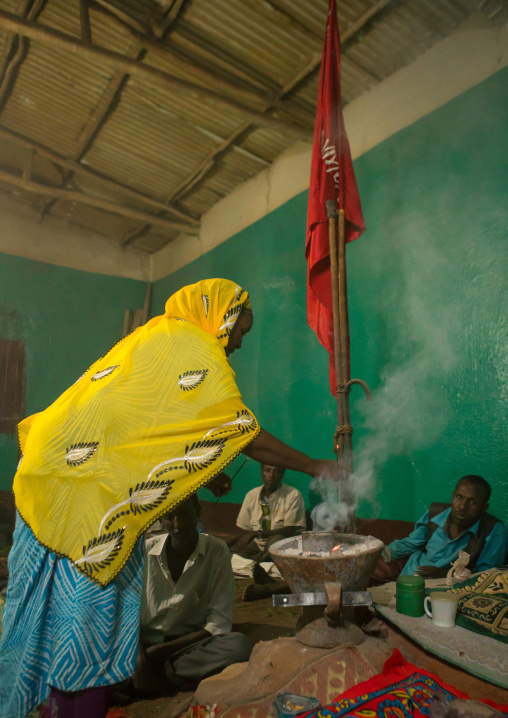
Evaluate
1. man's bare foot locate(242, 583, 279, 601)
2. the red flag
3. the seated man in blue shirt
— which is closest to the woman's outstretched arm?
the red flag

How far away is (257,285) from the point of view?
6840mm

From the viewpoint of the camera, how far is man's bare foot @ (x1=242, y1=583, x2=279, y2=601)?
14.0ft

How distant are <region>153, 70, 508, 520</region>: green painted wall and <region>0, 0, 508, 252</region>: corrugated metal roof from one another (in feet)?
3.32

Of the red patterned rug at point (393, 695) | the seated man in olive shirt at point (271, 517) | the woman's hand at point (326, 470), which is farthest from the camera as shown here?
the seated man in olive shirt at point (271, 517)

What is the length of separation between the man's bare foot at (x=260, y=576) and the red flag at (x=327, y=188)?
217 centimetres

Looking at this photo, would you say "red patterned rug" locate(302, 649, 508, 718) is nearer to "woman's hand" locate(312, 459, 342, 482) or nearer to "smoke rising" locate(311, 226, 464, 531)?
"woman's hand" locate(312, 459, 342, 482)

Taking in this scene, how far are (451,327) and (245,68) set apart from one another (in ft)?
11.7

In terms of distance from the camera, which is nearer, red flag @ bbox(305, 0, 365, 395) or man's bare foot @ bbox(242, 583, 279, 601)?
red flag @ bbox(305, 0, 365, 395)

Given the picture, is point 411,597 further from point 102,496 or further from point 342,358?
point 102,496

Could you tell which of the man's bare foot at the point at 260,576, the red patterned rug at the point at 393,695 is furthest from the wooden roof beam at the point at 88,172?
the red patterned rug at the point at 393,695

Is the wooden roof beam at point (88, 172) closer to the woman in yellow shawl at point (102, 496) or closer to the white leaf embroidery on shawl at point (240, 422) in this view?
the woman in yellow shawl at point (102, 496)

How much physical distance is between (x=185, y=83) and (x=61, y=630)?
535cm

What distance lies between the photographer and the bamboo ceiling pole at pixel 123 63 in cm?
487

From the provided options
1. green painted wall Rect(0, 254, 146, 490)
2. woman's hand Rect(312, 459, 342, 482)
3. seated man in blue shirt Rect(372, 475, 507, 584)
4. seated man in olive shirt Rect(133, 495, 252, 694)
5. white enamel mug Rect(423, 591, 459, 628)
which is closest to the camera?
woman's hand Rect(312, 459, 342, 482)
